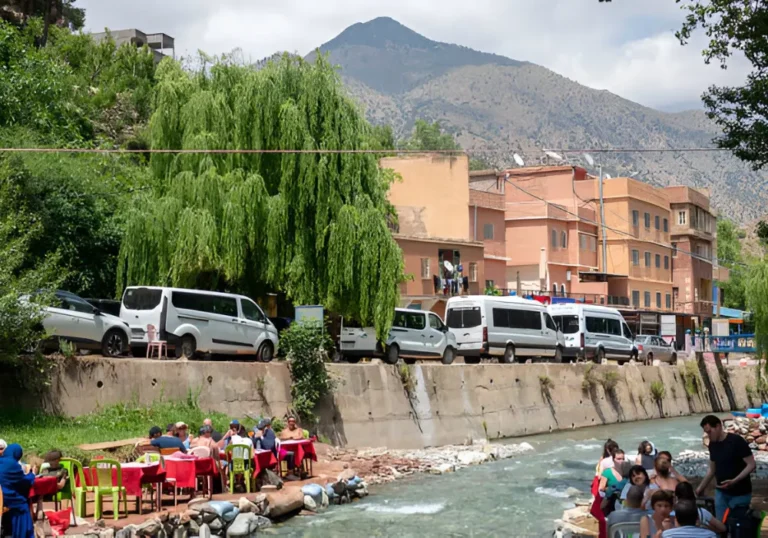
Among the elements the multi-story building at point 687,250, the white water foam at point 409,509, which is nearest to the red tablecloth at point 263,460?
the white water foam at point 409,509

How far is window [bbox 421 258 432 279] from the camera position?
45.7 m

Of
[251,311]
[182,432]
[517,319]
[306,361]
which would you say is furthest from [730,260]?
[182,432]

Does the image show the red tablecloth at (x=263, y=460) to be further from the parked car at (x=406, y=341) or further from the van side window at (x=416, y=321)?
the van side window at (x=416, y=321)

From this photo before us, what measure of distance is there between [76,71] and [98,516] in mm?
47432

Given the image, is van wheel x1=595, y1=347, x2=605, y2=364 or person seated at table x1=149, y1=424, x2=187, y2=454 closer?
person seated at table x1=149, y1=424, x2=187, y2=454

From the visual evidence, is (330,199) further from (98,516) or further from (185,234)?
(98,516)

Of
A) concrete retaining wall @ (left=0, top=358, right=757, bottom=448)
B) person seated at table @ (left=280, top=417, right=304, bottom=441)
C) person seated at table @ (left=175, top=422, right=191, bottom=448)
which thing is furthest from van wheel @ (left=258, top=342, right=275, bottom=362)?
person seated at table @ (left=175, top=422, right=191, bottom=448)

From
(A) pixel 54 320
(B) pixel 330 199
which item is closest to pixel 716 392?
(B) pixel 330 199

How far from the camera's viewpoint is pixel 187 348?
22.6 m

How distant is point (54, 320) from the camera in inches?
771

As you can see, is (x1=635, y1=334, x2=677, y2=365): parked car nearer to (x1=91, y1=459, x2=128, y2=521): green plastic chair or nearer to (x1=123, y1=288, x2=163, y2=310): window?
(x1=123, y1=288, x2=163, y2=310): window

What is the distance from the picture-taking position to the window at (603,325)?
40406 millimetres

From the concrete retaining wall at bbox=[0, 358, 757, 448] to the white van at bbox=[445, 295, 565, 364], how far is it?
3.61ft

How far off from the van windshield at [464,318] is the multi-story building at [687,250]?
42.3 m
